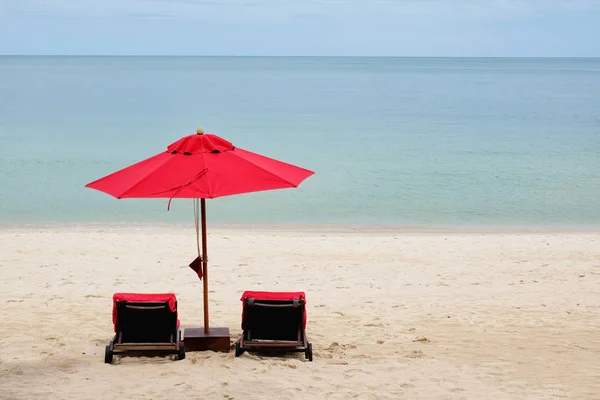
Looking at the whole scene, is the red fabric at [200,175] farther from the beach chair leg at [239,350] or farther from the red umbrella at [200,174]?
the beach chair leg at [239,350]

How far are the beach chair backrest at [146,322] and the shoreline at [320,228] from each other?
1031 cm

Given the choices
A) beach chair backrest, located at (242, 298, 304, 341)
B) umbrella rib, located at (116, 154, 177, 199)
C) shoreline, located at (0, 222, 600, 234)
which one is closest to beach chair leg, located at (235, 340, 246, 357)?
beach chair backrest, located at (242, 298, 304, 341)

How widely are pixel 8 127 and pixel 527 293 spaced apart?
3647 cm

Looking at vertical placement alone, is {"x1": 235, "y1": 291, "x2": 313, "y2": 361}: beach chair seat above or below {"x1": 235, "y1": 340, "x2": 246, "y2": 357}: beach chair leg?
above

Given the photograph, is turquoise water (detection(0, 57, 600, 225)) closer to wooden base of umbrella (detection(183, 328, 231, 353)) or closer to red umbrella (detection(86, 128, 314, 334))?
wooden base of umbrella (detection(183, 328, 231, 353))

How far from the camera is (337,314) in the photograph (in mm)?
8922

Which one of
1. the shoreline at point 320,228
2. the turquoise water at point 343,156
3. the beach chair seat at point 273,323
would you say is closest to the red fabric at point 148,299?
the beach chair seat at point 273,323

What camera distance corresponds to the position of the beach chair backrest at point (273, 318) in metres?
6.79

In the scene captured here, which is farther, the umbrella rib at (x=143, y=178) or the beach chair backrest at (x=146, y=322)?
the beach chair backrest at (x=146, y=322)

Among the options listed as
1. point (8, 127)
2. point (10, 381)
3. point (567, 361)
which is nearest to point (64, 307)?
point (10, 381)

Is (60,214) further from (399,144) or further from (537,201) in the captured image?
(399,144)

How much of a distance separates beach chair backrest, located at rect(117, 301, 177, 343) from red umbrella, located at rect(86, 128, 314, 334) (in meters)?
1.06

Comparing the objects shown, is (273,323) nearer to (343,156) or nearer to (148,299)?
(148,299)

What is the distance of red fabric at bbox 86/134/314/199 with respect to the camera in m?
6.24
